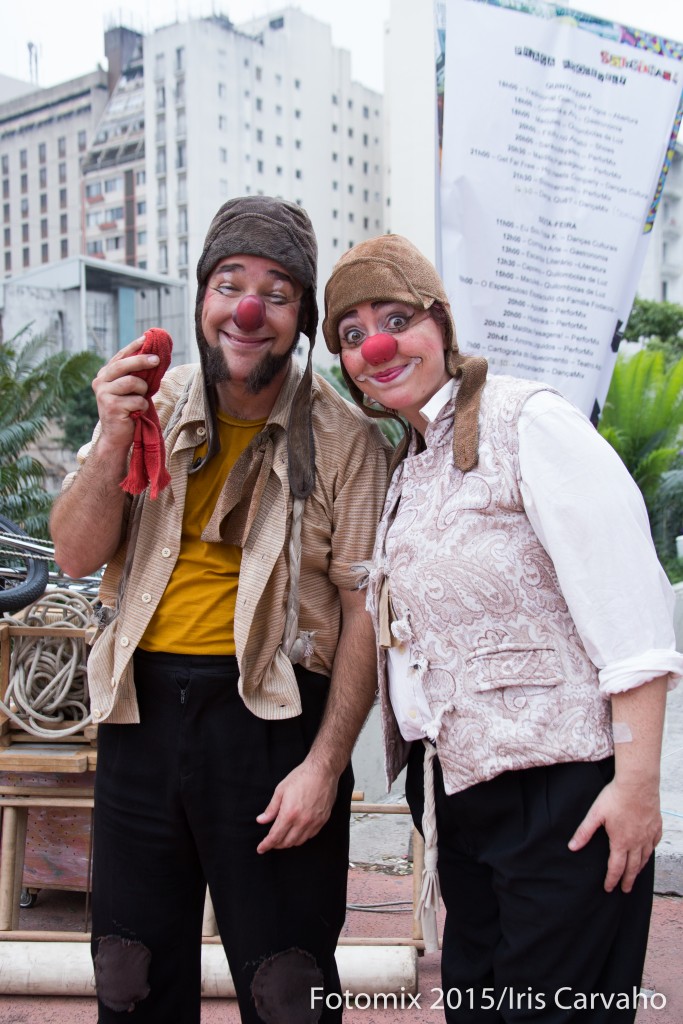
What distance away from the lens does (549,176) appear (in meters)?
3.14

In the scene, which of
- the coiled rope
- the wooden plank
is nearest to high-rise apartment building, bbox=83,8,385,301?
the coiled rope

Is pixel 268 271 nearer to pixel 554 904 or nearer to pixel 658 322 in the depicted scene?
→ pixel 554 904

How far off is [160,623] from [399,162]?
41.8ft

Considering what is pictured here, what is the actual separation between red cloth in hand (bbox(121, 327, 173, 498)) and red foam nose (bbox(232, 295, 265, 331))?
16cm

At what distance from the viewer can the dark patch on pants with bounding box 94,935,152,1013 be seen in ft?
6.95

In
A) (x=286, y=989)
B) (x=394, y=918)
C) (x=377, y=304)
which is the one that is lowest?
(x=394, y=918)

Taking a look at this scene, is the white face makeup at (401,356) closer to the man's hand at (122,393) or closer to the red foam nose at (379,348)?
the red foam nose at (379,348)

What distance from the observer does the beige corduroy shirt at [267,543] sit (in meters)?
2.12

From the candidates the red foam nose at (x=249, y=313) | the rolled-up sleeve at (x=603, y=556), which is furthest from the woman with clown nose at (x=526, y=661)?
the red foam nose at (x=249, y=313)

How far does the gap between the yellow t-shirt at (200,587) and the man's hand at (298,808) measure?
1.04ft

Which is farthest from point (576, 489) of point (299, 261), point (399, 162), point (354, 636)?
point (399, 162)

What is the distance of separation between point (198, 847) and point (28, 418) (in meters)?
11.0

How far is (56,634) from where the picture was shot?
321cm

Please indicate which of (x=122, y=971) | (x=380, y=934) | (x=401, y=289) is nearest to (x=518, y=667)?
(x=401, y=289)
